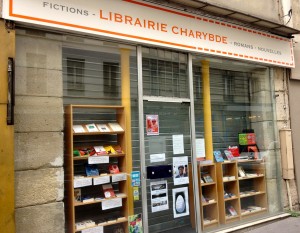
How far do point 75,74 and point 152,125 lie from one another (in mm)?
1493

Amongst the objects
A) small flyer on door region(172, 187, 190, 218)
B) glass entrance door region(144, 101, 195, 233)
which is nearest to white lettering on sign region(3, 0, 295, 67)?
glass entrance door region(144, 101, 195, 233)

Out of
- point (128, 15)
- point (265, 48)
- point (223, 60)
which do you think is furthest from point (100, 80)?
point (265, 48)

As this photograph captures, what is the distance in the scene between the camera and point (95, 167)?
4.73 metres

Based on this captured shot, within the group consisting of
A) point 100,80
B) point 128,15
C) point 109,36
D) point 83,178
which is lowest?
point 83,178

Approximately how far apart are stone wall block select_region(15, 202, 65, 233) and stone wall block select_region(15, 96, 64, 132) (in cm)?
101

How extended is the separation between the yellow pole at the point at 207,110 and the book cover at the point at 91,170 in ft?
7.45

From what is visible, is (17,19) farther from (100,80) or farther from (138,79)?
(138,79)

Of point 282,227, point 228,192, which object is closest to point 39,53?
point 228,192

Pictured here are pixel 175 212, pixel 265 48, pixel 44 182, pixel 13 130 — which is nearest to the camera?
pixel 13 130

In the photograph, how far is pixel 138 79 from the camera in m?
5.15

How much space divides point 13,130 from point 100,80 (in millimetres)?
1561

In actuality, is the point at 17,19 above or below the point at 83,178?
above

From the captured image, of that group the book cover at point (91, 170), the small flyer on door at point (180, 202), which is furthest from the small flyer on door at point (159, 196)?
the book cover at point (91, 170)

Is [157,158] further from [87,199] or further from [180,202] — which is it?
[87,199]
